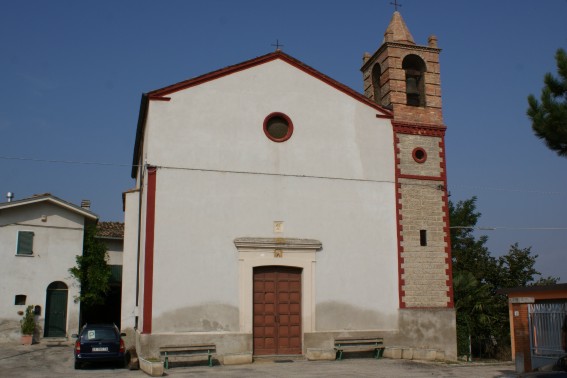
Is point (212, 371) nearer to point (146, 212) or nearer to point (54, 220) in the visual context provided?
point (146, 212)

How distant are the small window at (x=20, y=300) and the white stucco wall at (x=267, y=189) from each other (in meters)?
9.47

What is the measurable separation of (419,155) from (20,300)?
1593cm

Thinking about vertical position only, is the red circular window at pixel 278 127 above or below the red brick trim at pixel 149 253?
above

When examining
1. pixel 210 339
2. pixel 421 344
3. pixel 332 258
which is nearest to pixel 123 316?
pixel 210 339

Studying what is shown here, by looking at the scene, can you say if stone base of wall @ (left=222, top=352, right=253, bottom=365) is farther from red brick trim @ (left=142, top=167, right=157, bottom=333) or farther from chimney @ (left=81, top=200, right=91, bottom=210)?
chimney @ (left=81, top=200, right=91, bottom=210)

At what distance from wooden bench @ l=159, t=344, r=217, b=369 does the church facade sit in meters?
0.26

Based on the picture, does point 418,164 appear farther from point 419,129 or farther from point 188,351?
point 188,351

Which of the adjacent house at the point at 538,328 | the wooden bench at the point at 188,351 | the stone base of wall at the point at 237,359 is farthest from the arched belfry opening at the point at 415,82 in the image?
the wooden bench at the point at 188,351

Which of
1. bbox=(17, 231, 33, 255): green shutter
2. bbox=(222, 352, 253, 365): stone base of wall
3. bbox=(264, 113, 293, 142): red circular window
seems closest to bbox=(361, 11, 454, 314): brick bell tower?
bbox=(264, 113, 293, 142): red circular window

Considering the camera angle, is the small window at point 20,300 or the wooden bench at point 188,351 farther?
the small window at point 20,300

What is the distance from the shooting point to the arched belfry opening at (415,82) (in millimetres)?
20391

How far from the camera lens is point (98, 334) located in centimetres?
1585

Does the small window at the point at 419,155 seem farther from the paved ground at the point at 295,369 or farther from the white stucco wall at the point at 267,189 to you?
the paved ground at the point at 295,369

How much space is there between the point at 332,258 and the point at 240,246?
9.42ft
